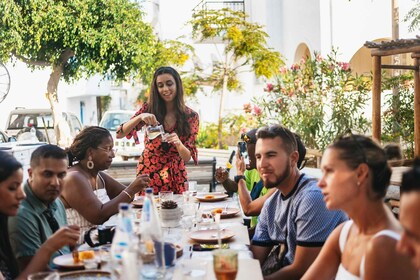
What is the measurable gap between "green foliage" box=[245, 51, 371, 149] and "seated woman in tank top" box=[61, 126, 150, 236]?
5025 millimetres

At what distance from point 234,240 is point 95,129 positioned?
121 centimetres

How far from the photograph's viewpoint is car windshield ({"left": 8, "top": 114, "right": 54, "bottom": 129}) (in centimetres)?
1476

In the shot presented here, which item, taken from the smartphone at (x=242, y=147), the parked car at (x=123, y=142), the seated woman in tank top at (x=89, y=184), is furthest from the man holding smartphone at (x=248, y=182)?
the parked car at (x=123, y=142)

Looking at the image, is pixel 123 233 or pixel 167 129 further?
pixel 167 129

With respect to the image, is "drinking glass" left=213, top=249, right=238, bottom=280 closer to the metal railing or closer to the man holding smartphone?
the man holding smartphone

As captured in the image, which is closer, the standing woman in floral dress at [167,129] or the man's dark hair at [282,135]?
the man's dark hair at [282,135]

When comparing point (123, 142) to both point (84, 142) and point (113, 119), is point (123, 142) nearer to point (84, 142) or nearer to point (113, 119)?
point (113, 119)

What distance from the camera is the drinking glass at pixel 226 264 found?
1988 millimetres

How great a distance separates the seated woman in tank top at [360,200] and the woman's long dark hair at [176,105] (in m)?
2.54

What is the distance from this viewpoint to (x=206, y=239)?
2949 millimetres

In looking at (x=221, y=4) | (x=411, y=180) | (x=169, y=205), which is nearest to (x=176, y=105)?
(x=169, y=205)

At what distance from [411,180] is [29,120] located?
14.4m

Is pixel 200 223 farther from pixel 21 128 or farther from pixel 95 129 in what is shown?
pixel 21 128

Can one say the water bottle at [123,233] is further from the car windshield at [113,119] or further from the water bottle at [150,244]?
the car windshield at [113,119]
